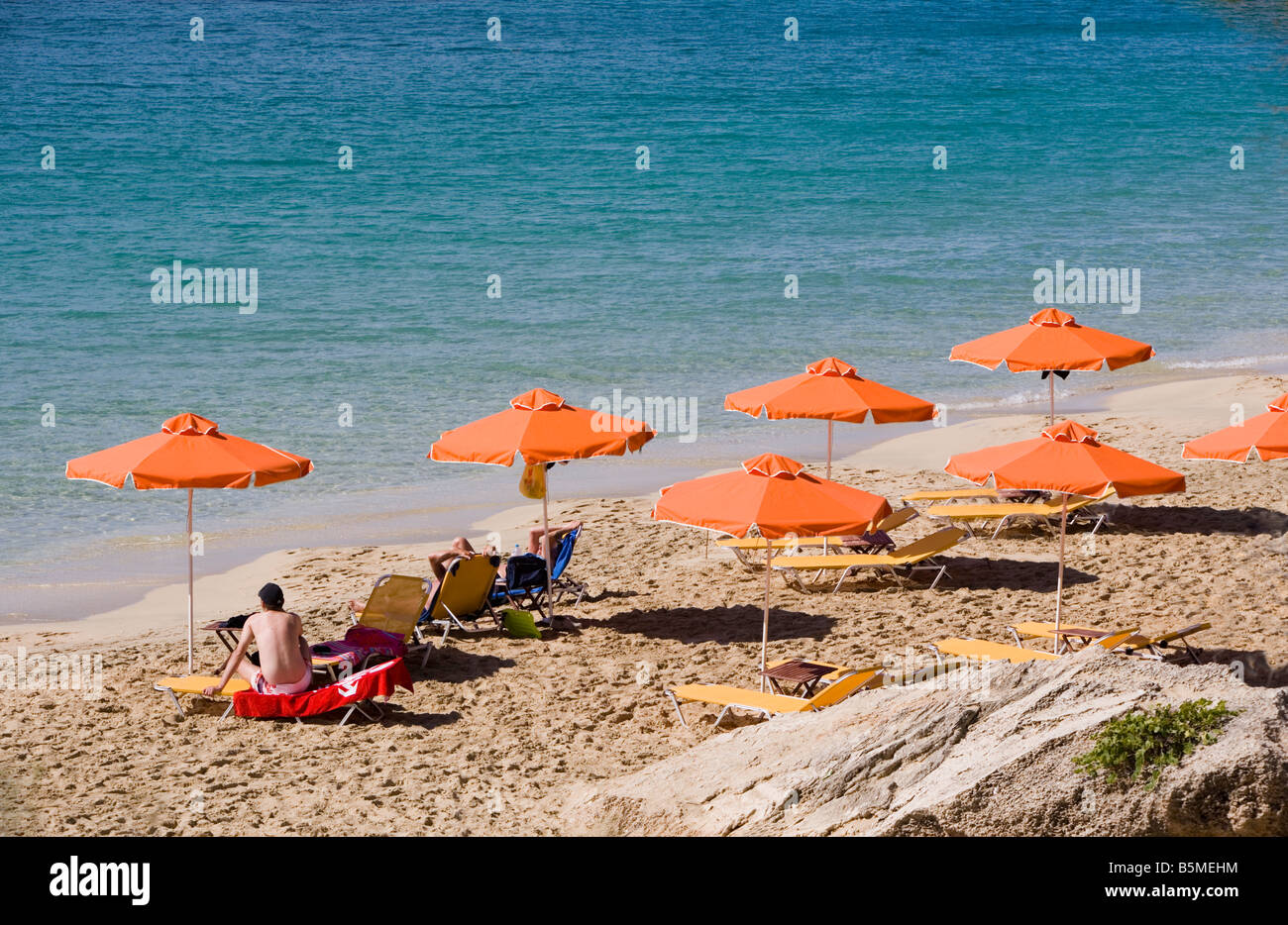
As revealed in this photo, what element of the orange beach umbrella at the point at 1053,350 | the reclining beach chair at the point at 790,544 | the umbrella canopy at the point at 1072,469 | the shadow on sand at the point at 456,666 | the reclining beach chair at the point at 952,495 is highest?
the orange beach umbrella at the point at 1053,350

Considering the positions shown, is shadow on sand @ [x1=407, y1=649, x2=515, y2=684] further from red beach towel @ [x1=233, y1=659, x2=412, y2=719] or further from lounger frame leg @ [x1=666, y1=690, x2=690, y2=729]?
lounger frame leg @ [x1=666, y1=690, x2=690, y2=729]

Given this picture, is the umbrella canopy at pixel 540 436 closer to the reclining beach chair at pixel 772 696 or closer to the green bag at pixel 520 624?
the green bag at pixel 520 624

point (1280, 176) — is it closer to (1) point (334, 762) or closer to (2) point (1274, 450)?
(2) point (1274, 450)

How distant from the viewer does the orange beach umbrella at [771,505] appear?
8891mm

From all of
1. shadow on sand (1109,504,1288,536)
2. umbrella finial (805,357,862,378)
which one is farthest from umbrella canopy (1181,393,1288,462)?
umbrella finial (805,357,862,378)

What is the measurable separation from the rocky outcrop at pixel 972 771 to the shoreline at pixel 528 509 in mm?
5724

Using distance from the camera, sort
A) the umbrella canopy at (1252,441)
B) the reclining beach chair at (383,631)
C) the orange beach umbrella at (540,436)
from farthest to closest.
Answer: the umbrella canopy at (1252,441), the orange beach umbrella at (540,436), the reclining beach chair at (383,631)

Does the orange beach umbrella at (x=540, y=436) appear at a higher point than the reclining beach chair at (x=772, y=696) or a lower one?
higher

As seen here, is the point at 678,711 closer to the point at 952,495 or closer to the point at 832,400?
the point at 832,400

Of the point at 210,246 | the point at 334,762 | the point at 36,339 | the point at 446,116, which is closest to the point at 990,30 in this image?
the point at 446,116

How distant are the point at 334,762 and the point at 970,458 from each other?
197 inches

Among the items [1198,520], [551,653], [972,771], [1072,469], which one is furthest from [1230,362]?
[972,771]

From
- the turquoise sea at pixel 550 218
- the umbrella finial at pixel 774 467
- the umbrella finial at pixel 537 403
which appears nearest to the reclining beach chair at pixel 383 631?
the umbrella finial at pixel 537 403

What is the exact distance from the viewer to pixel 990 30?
193 feet
